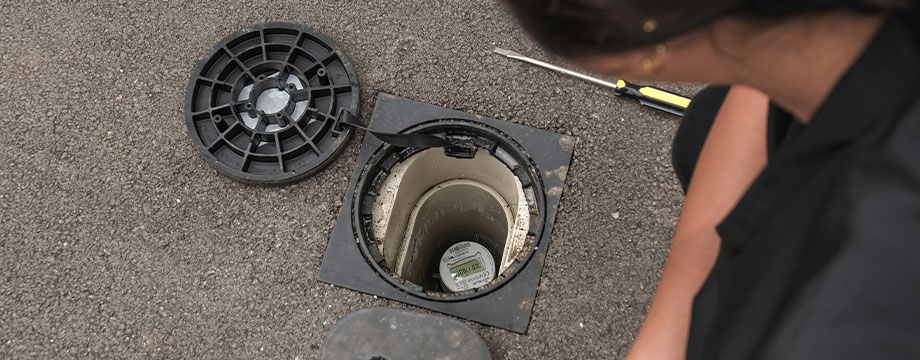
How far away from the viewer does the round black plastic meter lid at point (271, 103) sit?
134cm

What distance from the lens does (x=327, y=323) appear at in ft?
4.17

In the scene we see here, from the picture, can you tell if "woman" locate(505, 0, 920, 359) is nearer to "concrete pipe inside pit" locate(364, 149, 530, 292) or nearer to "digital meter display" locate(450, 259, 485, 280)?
"concrete pipe inside pit" locate(364, 149, 530, 292)

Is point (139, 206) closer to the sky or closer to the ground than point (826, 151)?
closer to the ground

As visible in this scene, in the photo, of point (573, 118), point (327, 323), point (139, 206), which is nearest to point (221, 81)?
point (139, 206)

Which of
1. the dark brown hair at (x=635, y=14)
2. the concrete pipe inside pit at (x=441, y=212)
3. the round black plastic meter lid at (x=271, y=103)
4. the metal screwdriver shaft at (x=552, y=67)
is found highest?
the dark brown hair at (x=635, y=14)

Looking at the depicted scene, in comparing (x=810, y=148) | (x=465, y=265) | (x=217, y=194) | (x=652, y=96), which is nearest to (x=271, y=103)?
(x=217, y=194)

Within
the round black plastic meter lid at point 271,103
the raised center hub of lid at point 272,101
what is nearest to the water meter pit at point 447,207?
the round black plastic meter lid at point 271,103

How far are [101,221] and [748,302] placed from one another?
134 centimetres

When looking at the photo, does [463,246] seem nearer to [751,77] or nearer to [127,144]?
[127,144]

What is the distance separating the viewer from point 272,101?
4.52 feet

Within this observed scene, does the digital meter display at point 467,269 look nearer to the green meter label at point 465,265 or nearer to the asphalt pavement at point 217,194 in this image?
the green meter label at point 465,265

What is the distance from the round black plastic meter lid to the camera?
1.34m

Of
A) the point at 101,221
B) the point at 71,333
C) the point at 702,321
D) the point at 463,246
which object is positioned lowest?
the point at 463,246

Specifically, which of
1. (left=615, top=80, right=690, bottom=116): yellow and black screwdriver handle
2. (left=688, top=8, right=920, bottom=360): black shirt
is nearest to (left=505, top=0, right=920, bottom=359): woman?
(left=688, top=8, right=920, bottom=360): black shirt
